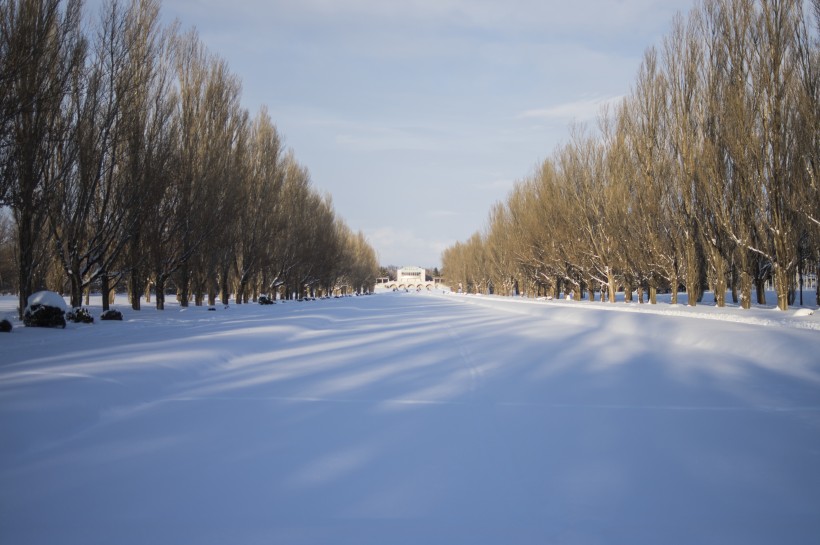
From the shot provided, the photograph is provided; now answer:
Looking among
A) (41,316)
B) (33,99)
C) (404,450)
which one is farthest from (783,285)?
(33,99)

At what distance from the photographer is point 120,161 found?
829 inches

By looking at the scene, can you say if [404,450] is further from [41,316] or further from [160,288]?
[160,288]

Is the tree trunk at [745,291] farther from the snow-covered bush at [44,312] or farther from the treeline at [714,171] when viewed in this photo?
the snow-covered bush at [44,312]

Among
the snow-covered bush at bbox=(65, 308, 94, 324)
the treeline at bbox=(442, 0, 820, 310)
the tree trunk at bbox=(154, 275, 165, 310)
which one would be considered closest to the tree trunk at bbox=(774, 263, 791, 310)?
the treeline at bbox=(442, 0, 820, 310)

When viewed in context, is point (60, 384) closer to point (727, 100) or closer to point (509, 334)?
point (509, 334)

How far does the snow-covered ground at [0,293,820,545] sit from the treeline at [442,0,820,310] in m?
13.2

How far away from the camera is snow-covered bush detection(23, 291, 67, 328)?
48.3 ft

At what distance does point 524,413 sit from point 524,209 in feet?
148

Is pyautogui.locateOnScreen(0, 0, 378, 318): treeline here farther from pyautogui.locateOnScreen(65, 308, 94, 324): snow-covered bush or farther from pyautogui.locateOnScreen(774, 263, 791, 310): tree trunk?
pyautogui.locateOnScreen(774, 263, 791, 310): tree trunk

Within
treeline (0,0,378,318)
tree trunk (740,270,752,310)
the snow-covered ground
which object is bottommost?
the snow-covered ground

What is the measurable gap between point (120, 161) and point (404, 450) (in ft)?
66.7

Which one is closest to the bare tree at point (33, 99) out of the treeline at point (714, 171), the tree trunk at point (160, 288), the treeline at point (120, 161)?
the treeline at point (120, 161)

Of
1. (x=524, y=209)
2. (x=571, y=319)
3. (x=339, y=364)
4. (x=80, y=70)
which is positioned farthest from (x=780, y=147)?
(x=524, y=209)

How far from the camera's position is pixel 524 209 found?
49688mm
